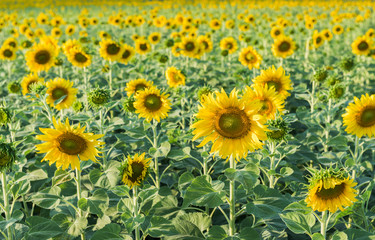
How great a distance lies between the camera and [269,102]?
95.1 inches

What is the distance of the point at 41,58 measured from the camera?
4832mm

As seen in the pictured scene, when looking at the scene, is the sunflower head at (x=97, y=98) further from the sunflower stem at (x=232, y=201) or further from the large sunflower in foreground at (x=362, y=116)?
the large sunflower in foreground at (x=362, y=116)

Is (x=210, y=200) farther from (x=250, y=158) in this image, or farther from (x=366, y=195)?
(x=366, y=195)

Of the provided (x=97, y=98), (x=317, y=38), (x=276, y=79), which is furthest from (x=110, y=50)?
(x=317, y=38)

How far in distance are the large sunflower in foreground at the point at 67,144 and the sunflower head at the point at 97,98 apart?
0.77 metres

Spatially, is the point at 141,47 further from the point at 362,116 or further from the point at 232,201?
the point at 232,201

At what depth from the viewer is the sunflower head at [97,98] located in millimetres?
2900

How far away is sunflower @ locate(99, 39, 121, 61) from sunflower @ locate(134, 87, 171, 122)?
7.34 feet

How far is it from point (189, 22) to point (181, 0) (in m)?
18.1

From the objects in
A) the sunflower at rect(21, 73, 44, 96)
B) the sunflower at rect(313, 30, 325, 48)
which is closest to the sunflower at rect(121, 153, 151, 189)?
the sunflower at rect(21, 73, 44, 96)

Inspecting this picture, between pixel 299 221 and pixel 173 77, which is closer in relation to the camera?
pixel 299 221

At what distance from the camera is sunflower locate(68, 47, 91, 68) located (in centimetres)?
477

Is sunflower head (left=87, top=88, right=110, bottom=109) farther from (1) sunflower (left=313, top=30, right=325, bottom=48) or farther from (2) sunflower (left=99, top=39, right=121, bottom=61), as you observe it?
(1) sunflower (left=313, top=30, right=325, bottom=48)

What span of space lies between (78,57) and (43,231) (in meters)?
3.12
